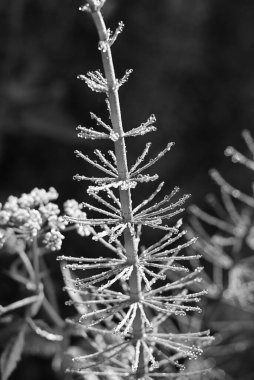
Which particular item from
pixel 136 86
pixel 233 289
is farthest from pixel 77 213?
pixel 136 86

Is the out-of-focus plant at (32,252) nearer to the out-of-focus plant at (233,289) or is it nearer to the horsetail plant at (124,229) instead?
the horsetail plant at (124,229)

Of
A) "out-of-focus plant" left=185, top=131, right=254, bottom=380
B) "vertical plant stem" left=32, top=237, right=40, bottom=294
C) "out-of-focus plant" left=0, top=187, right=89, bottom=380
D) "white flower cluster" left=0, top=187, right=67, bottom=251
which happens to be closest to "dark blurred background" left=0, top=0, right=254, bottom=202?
"out-of-focus plant" left=185, top=131, right=254, bottom=380

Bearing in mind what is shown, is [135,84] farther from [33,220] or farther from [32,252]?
[33,220]

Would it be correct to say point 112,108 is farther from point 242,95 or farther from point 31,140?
point 242,95

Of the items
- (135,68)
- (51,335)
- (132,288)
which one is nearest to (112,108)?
→ (132,288)

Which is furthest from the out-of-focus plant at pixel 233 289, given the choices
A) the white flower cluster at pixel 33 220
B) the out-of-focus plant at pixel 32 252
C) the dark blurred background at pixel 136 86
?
the dark blurred background at pixel 136 86
